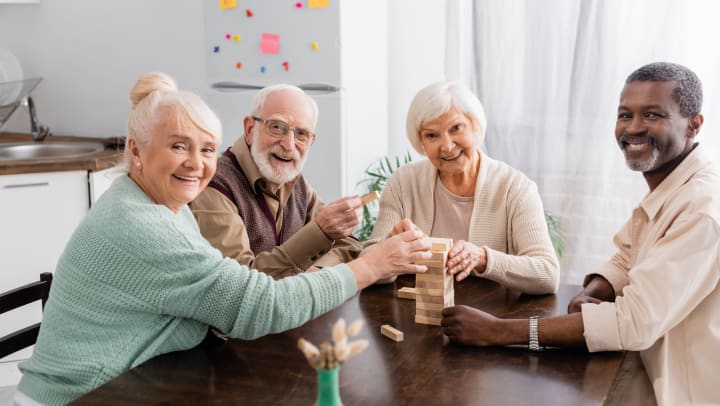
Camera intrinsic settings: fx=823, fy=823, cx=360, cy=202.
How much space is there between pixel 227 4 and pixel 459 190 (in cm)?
202

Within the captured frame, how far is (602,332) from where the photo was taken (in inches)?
67.6

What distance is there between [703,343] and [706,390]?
100 mm

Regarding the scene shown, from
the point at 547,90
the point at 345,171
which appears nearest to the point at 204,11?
the point at 345,171

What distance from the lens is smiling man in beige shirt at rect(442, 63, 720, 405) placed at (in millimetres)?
1685

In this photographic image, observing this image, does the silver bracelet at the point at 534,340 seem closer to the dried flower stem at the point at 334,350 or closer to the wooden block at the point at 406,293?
the wooden block at the point at 406,293

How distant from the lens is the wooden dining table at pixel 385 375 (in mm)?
1514

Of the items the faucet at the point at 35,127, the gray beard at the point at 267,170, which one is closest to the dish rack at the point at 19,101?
the faucet at the point at 35,127

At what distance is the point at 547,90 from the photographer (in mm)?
3961

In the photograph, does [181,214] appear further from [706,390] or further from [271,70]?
[271,70]

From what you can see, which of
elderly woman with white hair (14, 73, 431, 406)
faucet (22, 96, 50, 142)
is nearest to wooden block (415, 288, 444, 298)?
elderly woman with white hair (14, 73, 431, 406)

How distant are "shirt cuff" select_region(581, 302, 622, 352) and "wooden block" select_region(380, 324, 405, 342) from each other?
390 mm

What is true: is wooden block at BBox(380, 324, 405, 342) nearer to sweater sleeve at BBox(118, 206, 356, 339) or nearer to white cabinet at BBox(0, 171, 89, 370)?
sweater sleeve at BBox(118, 206, 356, 339)

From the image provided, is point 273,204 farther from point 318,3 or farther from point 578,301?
point 318,3

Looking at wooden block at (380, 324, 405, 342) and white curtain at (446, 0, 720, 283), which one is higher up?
white curtain at (446, 0, 720, 283)
